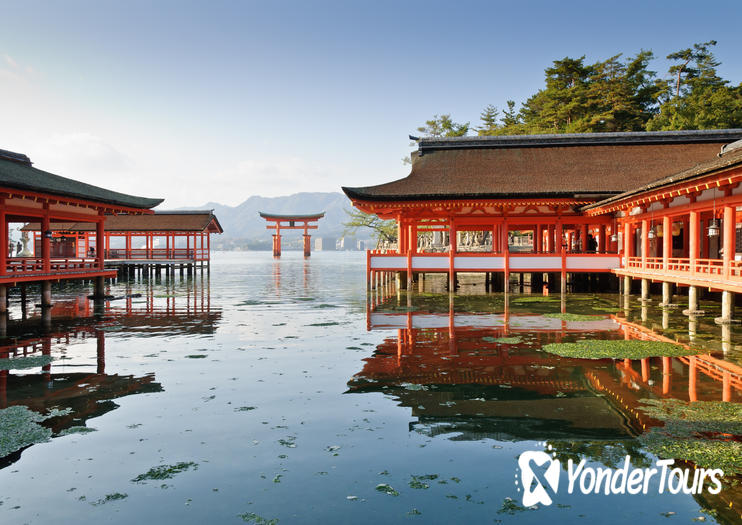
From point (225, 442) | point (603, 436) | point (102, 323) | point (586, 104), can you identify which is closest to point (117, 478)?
point (225, 442)

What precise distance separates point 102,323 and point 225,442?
41.0ft

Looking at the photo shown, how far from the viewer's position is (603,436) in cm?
648

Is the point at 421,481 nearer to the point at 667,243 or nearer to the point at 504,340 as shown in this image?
the point at 504,340

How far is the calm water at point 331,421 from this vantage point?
502 cm

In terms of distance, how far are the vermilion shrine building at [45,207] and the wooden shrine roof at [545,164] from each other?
10901mm

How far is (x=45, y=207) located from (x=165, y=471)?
1882 cm

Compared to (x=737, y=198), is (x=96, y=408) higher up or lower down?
lower down

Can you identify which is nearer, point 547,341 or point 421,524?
point 421,524

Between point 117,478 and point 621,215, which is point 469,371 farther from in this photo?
point 621,215

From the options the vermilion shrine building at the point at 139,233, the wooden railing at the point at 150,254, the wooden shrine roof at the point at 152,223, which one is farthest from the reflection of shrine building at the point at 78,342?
the wooden shrine roof at the point at 152,223

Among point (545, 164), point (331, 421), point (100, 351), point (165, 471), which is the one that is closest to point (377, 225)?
point (545, 164)

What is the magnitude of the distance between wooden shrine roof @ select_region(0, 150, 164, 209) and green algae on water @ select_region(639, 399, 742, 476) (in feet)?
61.9

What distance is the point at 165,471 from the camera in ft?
18.9

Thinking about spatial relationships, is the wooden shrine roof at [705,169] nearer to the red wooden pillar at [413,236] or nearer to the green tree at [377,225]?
the red wooden pillar at [413,236]
